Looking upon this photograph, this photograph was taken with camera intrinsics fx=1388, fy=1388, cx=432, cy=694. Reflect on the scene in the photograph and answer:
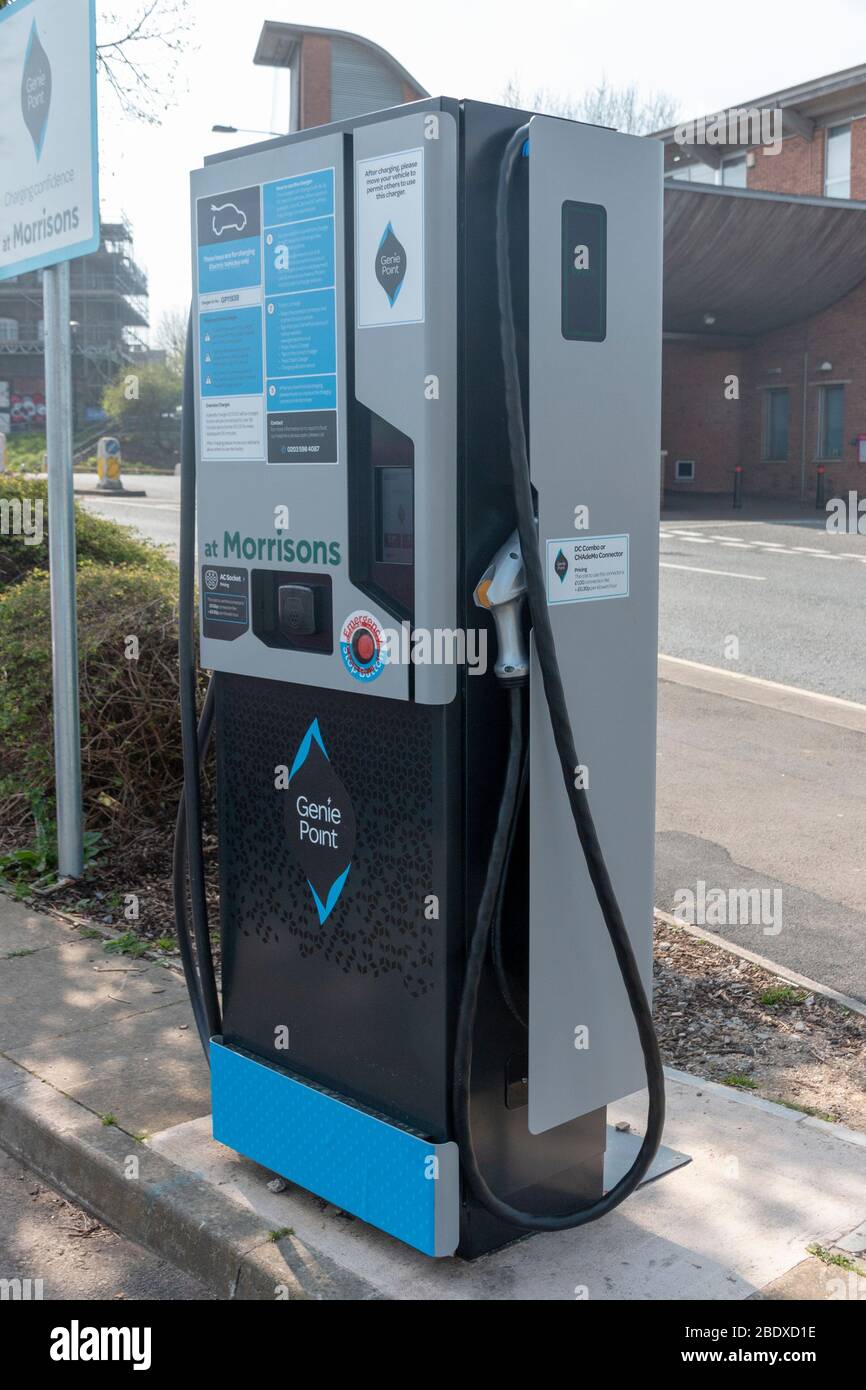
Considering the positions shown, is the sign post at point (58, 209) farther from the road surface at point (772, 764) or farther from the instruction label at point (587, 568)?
the instruction label at point (587, 568)

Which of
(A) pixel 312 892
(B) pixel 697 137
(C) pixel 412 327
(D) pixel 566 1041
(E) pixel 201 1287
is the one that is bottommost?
(E) pixel 201 1287

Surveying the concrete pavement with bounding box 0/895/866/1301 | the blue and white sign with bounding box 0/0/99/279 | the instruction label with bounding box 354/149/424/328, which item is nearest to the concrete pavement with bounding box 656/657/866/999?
the concrete pavement with bounding box 0/895/866/1301

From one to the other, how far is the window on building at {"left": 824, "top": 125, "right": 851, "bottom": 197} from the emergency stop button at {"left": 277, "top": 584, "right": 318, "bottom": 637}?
105 ft

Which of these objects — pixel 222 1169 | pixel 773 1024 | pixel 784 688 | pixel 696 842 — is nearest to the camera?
pixel 222 1169

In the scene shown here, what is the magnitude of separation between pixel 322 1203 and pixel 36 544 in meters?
6.34

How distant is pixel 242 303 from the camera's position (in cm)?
290

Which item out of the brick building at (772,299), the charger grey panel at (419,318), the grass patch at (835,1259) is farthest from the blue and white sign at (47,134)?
the brick building at (772,299)

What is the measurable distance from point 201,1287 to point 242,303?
207 centimetres

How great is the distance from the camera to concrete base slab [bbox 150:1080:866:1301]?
107 inches

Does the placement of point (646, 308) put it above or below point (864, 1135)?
above

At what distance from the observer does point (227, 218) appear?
292cm

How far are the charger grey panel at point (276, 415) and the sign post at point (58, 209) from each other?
82.0 inches
